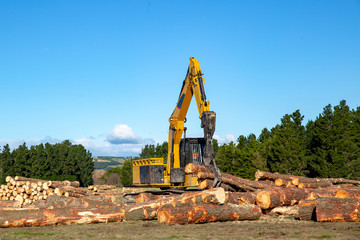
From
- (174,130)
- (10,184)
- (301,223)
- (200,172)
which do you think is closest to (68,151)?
(10,184)

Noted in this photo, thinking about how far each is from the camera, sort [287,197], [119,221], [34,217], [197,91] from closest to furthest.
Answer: [34,217]
[119,221]
[287,197]
[197,91]

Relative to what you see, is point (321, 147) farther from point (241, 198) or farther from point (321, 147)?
point (241, 198)

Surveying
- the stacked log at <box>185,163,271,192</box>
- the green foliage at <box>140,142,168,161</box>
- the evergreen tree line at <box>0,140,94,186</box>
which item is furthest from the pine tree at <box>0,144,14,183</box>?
the stacked log at <box>185,163,271,192</box>

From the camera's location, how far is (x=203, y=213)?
448 inches

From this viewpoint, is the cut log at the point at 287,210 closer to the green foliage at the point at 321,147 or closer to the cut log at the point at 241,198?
the cut log at the point at 241,198

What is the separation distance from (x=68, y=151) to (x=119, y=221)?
50.6 meters

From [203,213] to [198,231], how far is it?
1444 mm

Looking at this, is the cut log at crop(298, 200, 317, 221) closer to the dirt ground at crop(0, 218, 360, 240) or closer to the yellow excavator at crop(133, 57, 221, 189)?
the dirt ground at crop(0, 218, 360, 240)

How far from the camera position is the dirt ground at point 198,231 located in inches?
360

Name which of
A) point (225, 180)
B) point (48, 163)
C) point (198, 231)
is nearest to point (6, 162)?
point (48, 163)

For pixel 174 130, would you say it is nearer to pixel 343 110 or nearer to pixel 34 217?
pixel 34 217

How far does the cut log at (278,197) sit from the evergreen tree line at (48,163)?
44.3 meters

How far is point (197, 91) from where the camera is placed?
1808 centimetres

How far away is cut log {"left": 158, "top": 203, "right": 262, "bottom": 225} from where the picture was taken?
11.3 m
